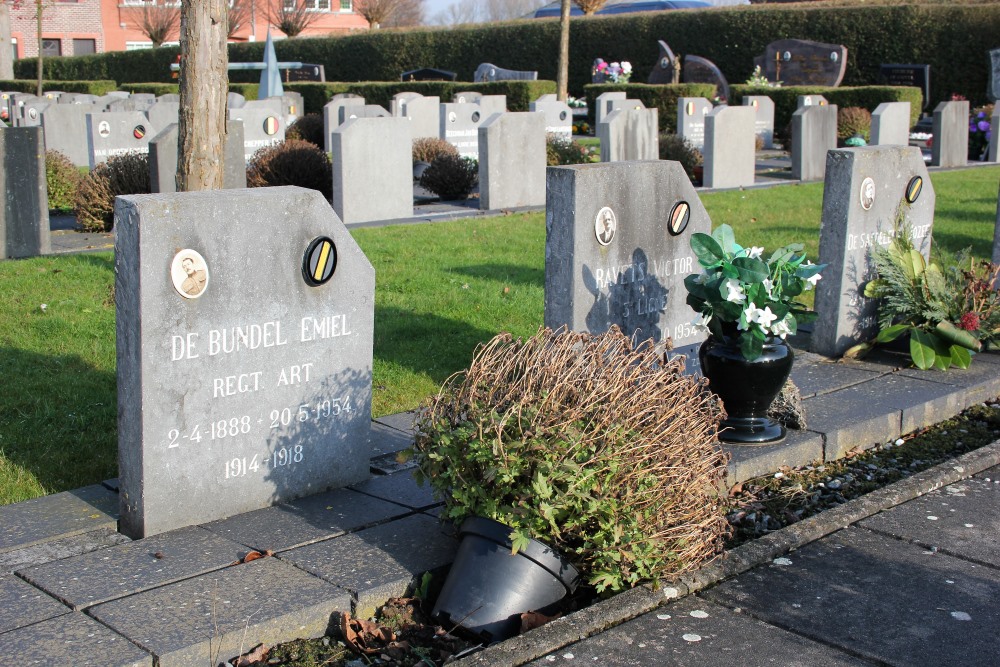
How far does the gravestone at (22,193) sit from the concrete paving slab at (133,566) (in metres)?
6.68

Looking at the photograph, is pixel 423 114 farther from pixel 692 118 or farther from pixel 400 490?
pixel 400 490

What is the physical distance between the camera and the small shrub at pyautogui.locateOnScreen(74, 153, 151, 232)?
1151 cm

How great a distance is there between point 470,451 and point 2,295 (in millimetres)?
5592

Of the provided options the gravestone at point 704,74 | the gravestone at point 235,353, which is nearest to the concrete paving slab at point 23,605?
the gravestone at point 235,353

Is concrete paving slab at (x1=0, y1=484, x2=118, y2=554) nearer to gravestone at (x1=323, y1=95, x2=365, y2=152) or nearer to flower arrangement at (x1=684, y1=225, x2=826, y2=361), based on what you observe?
flower arrangement at (x1=684, y1=225, x2=826, y2=361)

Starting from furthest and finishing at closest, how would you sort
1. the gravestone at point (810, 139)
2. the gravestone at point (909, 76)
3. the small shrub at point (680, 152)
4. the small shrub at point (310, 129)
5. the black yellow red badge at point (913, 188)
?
1. the gravestone at point (909, 76)
2. the small shrub at point (310, 129)
3. the gravestone at point (810, 139)
4. the small shrub at point (680, 152)
5. the black yellow red badge at point (913, 188)

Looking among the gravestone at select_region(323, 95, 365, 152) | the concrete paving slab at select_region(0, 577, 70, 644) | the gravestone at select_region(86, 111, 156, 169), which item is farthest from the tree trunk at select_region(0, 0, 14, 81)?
the concrete paving slab at select_region(0, 577, 70, 644)

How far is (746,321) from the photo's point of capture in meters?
4.77

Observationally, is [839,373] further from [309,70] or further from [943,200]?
[309,70]

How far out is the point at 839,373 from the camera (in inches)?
251

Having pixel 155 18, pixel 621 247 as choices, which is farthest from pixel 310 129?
pixel 155 18

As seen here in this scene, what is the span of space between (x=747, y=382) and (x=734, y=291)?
44 cm

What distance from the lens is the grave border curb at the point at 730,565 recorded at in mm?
3123

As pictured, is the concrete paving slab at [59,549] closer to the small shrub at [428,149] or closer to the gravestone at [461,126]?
the small shrub at [428,149]
